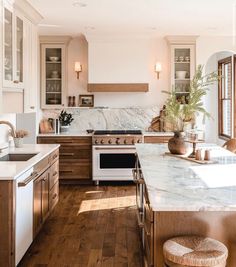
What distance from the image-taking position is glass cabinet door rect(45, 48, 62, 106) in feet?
23.2

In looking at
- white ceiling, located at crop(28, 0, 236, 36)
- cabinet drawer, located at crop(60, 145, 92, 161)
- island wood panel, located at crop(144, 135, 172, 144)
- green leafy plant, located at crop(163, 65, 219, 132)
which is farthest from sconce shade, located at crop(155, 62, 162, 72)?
green leafy plant, located at crop(163, 65, 219, 132)

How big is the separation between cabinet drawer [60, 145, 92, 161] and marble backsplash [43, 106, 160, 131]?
66 centimetres

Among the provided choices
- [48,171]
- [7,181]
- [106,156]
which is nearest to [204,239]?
[7,181]

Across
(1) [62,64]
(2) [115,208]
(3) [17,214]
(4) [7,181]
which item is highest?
(1) [62,64]

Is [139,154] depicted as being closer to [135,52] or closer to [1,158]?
[1,158]

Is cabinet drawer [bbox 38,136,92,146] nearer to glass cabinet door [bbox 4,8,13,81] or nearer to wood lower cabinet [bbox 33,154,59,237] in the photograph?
wood lower cabinet [bbox 33,154,59,237]

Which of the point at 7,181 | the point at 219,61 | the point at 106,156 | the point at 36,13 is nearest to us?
the point at 7,181

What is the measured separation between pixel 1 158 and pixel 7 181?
1.20 m

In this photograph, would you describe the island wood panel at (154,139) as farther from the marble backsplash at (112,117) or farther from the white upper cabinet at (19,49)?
the white upper cabinet at (19,49)

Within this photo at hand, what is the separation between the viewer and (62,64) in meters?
7.05

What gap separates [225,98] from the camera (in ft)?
25.9

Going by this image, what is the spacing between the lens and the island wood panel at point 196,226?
2.22 meters

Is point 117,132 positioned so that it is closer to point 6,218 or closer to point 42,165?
point 42,165

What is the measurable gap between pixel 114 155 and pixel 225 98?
281 centimetres
